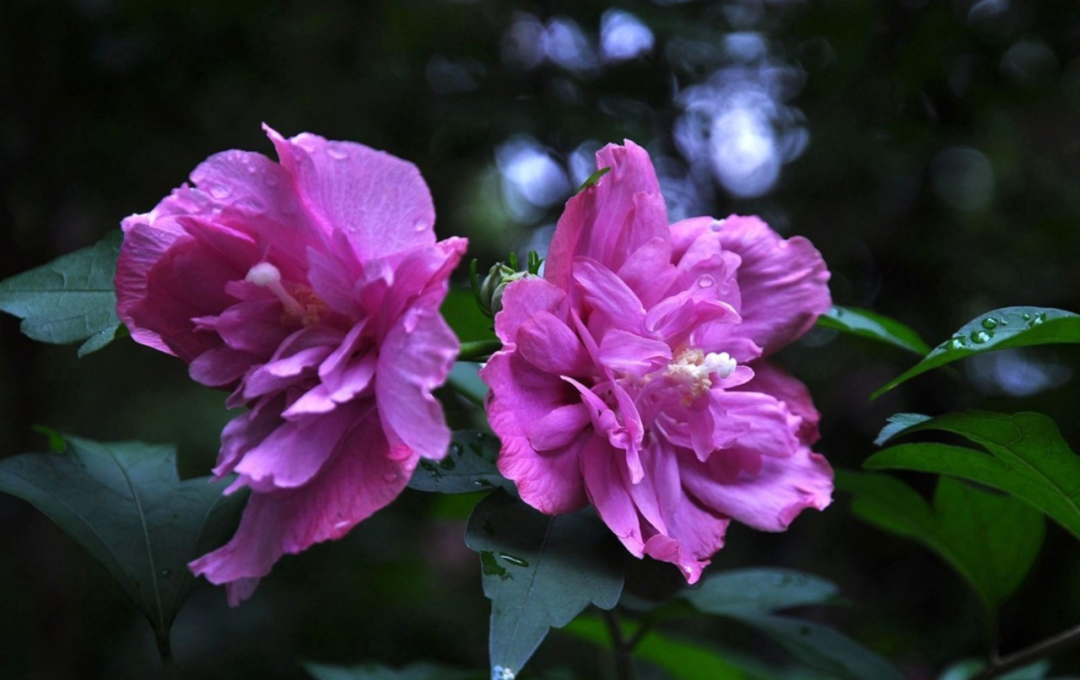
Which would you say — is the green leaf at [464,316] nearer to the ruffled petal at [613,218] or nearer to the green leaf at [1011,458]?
the ruffled petal at [613,218]

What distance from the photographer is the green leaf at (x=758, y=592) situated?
128cm

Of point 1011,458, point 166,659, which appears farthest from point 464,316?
point 1011,458

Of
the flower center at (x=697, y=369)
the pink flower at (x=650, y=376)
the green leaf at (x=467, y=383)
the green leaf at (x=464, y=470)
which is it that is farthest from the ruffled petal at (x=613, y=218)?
the green leaf at (x=467, y=383)

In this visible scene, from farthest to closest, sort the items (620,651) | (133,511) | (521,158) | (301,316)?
1. (521,158)
2. (620,651)
3. (133,511)
4. (301,316)

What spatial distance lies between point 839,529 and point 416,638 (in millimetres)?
1684

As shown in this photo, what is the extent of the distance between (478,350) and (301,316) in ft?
0.56

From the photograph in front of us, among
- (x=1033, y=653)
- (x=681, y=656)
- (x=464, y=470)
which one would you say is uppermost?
(x=464, y=470)

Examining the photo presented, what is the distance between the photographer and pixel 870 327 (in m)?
1.06

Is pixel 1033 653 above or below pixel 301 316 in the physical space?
below

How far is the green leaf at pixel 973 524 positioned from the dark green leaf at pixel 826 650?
18 cm

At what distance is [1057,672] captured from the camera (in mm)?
2629

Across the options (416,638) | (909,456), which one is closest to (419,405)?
(909,456)

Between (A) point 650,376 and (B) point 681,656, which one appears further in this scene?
(B) point 681,656

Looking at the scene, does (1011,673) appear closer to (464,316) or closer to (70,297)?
(464,316)
